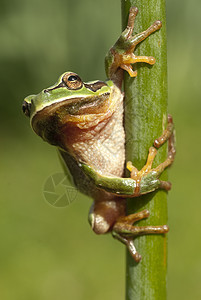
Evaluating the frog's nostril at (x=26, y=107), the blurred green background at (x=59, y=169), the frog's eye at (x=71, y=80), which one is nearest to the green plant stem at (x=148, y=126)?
the frog's eye at (x=71, y=80)

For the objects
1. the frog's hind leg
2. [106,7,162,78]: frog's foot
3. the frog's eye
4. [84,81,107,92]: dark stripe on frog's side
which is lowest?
the frog's hind leg

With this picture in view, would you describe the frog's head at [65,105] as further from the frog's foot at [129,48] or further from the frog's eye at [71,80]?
the frog's foot at [129,48]

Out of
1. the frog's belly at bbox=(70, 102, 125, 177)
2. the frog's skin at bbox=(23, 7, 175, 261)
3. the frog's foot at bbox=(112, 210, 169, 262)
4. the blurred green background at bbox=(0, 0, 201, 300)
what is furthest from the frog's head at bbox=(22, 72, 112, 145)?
the blurred green background at bbox=(0, 0, 201, 300)

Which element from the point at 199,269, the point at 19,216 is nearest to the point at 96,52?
the point at 19,216

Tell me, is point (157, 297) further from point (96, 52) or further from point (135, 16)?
point (96, 52)

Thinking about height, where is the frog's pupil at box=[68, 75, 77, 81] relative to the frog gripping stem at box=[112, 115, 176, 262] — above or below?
above

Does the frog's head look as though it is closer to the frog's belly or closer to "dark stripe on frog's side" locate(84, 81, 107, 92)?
"dark stripe on frog's side" locate(84, 81, 107, 92)

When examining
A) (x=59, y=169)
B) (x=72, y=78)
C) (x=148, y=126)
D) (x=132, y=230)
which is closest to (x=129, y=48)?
(x=72, y=78)
